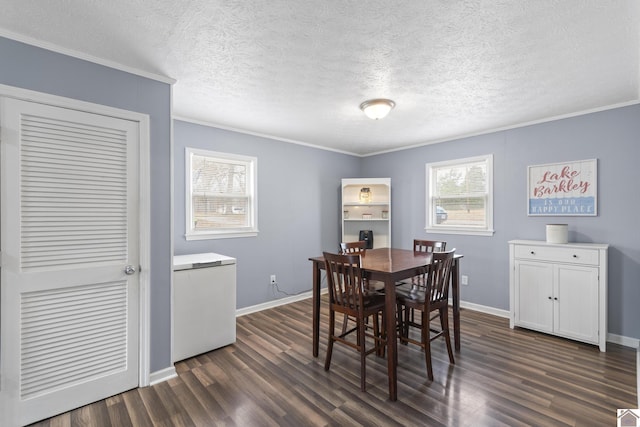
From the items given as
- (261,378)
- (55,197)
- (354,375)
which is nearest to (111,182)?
(55,197)

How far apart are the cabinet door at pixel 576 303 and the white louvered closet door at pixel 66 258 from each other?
158 inches

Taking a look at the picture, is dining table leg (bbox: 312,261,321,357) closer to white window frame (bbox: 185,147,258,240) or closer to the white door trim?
the white door trim

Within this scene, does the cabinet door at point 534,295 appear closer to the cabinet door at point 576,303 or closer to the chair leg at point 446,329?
the cabinet door at point 576,303

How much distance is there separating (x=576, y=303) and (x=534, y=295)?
36 cm

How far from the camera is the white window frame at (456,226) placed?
4.05 m

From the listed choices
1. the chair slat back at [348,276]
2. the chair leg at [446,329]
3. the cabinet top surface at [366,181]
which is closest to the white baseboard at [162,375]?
the chair slat back at [348,276]

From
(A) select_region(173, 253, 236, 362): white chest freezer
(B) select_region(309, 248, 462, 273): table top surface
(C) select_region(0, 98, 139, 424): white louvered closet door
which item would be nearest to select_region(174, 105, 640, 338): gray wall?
(A) select_region(173, 253, 236, 362): white chest freezer

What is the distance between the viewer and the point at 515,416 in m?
2.00

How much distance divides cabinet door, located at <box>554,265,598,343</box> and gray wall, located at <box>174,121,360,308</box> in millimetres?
3069

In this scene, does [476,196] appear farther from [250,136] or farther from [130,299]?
[130,299]

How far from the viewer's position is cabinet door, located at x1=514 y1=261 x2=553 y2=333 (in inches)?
129

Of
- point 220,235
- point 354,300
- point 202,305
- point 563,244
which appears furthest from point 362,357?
point 563,244

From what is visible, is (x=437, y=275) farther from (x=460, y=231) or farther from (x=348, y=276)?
(x=460, y=231)

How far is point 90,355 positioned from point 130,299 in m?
0.43
